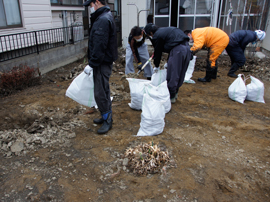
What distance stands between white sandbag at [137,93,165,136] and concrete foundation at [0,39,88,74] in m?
3.62

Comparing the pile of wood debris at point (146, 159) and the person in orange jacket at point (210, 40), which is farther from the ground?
the person in orange jacket at point (210, 40)

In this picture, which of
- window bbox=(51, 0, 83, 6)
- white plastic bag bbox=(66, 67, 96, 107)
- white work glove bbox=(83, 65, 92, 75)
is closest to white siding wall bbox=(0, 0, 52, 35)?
window bbox=(51, 0, 83, 6)

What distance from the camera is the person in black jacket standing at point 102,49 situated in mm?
2537

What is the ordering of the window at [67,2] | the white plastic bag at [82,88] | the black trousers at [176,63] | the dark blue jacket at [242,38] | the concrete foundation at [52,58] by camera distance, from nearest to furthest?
the white plastic bag at [82,88]
the black trousers at [176,63]
the concrete foundation at [52,58]
the dark blue jacket at [242,38]
the window at [67,2]

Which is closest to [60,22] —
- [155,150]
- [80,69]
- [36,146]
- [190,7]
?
[80,69]

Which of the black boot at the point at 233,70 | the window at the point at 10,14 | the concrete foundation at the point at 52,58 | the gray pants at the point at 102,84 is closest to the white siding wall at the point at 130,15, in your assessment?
the concrete foundation at the point at 52,58

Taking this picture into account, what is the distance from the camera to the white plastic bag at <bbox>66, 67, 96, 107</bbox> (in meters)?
2.93

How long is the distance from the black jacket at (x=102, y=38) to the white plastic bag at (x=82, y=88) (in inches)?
12.6

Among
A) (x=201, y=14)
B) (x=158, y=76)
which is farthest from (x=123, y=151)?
(x=201, y=14)

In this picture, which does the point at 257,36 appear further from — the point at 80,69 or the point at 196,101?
the point at 80,69

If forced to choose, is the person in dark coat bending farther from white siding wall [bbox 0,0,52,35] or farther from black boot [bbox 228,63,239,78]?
white siding wall [bbox 0,0,52,35]

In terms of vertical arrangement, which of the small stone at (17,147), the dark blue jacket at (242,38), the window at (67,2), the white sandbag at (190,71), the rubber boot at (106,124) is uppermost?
the window at (67,2)

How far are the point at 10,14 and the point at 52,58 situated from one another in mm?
1475

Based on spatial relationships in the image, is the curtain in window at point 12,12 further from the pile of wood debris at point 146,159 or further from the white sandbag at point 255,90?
the white sandbag at point 255,90
